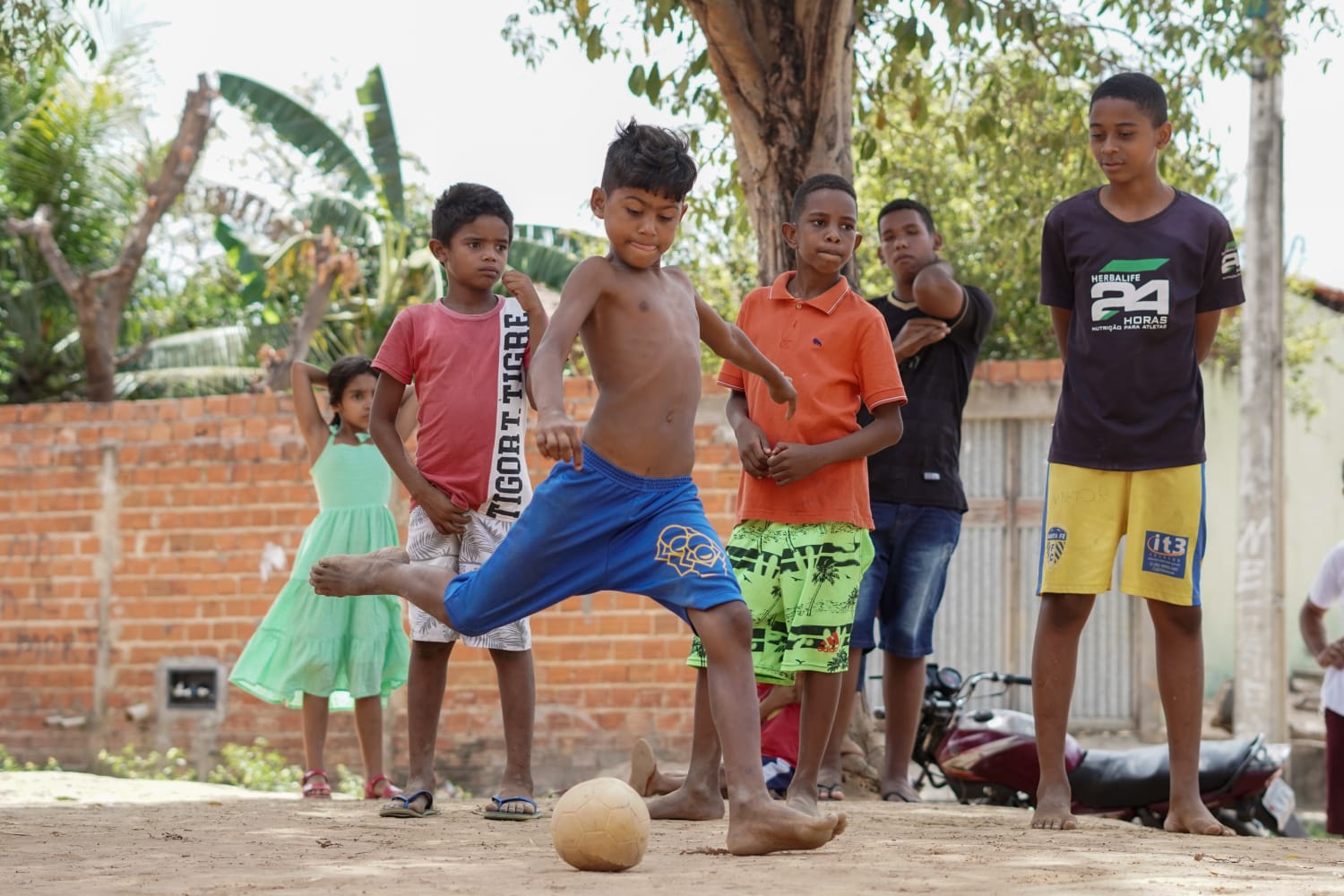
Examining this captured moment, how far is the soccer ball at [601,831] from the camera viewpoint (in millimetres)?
3260

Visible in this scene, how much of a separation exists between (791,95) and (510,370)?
7.46 ft

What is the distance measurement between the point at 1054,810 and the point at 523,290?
2.25 meters

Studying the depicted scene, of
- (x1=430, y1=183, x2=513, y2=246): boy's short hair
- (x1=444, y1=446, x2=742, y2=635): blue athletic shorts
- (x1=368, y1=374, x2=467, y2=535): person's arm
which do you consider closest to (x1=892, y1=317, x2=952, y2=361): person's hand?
(x1=430, y1=183, x2=513, y2=246): boy's short hair

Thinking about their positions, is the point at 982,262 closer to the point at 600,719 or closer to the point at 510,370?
the point at 600,719

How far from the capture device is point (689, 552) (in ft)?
11.7

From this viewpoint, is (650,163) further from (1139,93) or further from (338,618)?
(338,618)

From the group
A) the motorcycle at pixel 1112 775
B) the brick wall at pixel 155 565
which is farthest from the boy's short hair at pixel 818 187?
the brick wall at pixel 155 565

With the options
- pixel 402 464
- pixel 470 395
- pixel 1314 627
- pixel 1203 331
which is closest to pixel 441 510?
pixel 402 464

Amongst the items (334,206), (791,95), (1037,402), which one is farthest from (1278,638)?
(334,206)

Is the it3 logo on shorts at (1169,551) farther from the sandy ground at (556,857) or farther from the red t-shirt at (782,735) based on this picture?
the red t-shirt at (782,735)

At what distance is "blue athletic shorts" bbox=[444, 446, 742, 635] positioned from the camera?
11.7 feet

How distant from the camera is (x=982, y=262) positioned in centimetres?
1401

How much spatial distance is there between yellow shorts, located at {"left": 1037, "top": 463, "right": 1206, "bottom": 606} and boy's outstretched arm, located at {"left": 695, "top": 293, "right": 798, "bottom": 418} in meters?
0.98

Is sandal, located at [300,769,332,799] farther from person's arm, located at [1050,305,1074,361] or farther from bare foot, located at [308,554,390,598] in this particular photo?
person's arm, located at [1050,305,1074,361]
